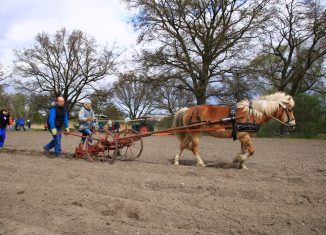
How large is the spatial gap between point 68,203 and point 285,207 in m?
3.09


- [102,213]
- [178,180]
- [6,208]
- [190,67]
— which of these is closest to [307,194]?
[178,180]

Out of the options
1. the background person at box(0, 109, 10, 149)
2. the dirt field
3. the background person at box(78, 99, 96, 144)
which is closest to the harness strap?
the dirt field

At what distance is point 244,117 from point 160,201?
426 centimetres

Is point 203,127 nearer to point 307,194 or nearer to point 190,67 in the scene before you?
point 307,194

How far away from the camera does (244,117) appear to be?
9.39 metres

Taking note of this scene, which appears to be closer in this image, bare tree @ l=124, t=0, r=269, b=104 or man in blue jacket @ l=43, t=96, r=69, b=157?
man in blue jacket @ l=43, t=96, r=69, b=157

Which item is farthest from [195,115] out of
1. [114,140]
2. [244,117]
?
[114,140]

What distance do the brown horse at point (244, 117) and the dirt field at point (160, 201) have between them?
0.96 metres

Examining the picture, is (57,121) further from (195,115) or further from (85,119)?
(195,115)

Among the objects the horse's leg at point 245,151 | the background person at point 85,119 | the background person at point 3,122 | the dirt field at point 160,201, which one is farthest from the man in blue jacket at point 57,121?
the horse's leg at point 245,151

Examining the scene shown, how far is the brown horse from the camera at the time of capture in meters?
9.32

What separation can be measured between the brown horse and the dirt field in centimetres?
96

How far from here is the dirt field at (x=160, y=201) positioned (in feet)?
15.7

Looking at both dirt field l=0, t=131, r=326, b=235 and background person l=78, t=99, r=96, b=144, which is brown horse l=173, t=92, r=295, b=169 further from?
background person l=78, t=99, r=96, b=144
